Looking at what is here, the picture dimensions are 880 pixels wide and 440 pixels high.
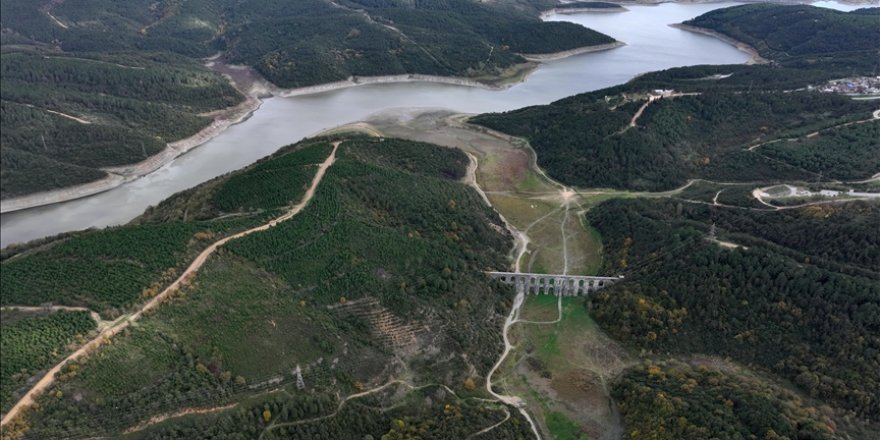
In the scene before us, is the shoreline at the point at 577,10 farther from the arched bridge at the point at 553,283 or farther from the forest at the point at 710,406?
the forest at the point at 710,406

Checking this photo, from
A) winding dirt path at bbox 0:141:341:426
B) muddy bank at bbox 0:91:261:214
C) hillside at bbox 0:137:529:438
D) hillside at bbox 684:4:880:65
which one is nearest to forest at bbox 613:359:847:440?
hillside at bbox 0:137:529:438

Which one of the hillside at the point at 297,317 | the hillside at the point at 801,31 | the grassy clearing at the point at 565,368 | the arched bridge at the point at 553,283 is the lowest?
the grassy clearing at the point at 565,368

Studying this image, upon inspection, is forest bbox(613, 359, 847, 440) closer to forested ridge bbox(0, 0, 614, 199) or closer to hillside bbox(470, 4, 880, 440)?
hillside bbox(470, 4, 880, 440)

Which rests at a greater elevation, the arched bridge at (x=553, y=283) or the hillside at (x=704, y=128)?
the hillside at (x=704, y=128)

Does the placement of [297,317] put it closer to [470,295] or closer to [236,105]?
[470,295]

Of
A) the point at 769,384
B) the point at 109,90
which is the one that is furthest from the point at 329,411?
the point at 109,90

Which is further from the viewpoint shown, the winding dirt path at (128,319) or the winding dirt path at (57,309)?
the winding dirt path at (57,309)

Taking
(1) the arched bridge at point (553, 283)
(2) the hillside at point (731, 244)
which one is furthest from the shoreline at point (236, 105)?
(1) the arched bridge at point (553, 283)
